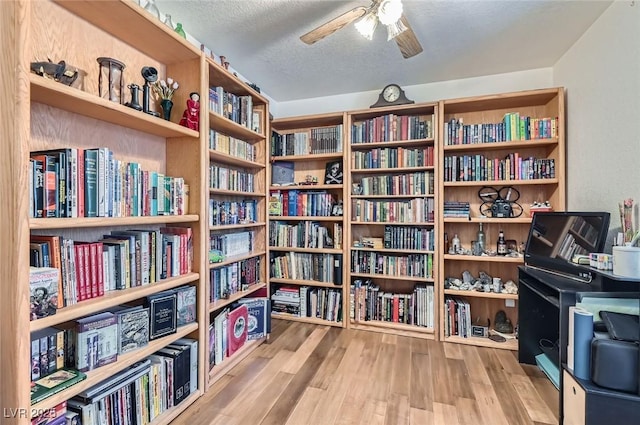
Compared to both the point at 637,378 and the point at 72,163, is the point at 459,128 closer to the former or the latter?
the point at 637,378

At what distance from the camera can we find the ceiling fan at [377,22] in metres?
1.44

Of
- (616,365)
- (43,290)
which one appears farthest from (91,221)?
(616,365)

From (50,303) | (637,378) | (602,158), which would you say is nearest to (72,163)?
(50,303)

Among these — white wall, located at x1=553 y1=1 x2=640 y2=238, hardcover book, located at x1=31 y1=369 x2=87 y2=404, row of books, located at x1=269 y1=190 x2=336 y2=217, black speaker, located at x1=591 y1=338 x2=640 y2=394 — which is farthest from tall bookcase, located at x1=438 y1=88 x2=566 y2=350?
hardcover book, located at x1=31 y1=369 x2=87 y2=404

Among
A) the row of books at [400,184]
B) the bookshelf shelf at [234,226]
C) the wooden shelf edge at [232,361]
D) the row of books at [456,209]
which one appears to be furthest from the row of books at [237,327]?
the row of books at [456,209]

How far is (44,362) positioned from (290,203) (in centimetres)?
219

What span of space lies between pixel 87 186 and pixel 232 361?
5.13 ft

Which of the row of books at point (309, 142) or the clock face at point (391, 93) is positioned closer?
the clock face at point (391, 93)

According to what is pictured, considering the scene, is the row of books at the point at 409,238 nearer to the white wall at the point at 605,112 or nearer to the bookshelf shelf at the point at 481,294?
the bookshelf shelf at the point at 481,294

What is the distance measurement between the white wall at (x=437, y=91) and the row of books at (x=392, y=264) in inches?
61.7

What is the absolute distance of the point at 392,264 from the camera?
2746 millimetres

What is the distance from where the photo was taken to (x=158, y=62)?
1.82 m

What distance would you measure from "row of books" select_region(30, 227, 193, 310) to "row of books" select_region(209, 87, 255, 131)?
93cm

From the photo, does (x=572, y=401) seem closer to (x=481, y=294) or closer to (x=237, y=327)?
(x=481, y=294)
